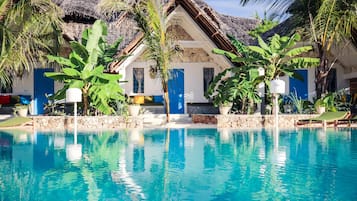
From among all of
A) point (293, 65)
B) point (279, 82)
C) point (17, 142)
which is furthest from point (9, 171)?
point (293, 65)

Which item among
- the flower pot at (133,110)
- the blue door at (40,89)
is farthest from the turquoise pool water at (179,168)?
the blue door at (40,89)

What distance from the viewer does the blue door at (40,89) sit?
20375 millimetres

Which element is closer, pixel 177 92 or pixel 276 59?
pixel 276 59

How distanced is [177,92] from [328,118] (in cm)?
798

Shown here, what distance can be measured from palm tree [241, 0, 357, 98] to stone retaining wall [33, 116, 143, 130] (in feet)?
24.6

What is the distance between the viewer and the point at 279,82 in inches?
518

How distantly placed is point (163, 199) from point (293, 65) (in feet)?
Answer: 41.1

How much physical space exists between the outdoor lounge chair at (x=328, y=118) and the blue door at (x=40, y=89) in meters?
11.3

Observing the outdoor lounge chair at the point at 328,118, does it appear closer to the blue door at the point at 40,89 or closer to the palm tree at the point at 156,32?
the palm tree at the point at 156,32

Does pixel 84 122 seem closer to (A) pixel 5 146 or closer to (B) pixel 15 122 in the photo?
(B) pixel 15 122

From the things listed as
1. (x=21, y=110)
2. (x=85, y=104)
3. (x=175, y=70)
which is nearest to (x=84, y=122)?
(x=85, y=104)

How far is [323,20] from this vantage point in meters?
16.0

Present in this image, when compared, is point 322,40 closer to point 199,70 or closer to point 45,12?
point 199,70

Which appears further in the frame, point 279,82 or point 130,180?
point 279,82
